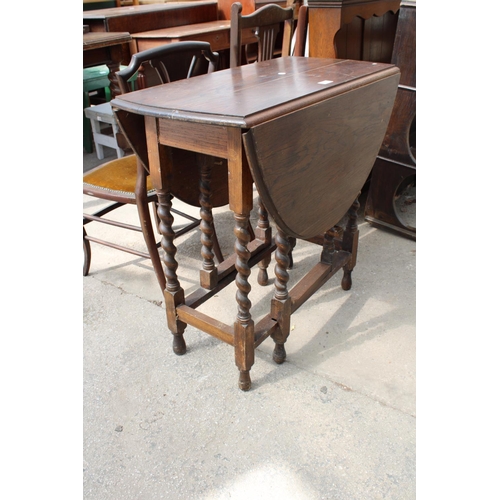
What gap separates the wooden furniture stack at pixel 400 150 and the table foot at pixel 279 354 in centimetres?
118

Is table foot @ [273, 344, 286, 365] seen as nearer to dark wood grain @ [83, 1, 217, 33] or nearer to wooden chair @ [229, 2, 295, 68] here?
wooden chair @ [229, 2, 295, 68]

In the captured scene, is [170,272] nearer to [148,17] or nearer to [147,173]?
[147,173]

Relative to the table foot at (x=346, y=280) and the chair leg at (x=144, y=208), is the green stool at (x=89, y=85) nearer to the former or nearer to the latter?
the chair leg at (x=144, y=208)

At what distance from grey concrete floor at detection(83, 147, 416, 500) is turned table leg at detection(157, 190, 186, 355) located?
0.10m

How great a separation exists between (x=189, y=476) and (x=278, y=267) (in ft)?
2.29

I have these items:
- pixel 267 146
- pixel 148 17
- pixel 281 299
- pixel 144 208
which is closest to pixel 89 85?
pixel 148 17

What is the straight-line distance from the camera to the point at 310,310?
202 centimetres

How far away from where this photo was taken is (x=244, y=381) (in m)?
1.59

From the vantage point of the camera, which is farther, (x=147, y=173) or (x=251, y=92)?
(x=147, y=173)

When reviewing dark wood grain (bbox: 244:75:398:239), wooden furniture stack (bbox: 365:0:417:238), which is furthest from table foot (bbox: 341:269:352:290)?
wooden furniture stack (bbox: 365:0:417:238)

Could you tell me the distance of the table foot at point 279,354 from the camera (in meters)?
1.70

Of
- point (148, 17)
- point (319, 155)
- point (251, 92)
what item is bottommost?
point (319, 155)

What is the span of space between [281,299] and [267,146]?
1.99 feet

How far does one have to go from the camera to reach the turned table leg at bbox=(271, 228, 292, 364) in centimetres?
150
